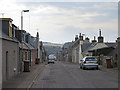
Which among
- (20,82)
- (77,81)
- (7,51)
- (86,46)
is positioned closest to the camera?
(20,82)

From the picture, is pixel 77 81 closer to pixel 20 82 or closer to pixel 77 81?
pixel 77 81

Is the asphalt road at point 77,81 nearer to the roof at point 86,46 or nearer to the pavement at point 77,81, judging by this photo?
the pavement at point 77,81

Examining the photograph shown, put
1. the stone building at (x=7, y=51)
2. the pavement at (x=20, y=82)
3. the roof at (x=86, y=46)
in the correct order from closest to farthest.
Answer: the pavement at (x=20, y=82) < the stone building at (x=7, y=51) < the roof at (x=86, y=46)

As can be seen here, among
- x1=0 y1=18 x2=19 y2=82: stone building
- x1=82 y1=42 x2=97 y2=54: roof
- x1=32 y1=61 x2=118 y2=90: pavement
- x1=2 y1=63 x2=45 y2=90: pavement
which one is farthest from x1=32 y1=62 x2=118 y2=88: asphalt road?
x1=82 y1=42 x2=97 y2=54: roof

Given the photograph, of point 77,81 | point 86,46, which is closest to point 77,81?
point 77,81

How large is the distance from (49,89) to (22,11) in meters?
13.8

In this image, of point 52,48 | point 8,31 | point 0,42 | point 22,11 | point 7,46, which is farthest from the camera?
point 52,48

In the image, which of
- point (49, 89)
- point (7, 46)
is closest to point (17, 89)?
point (49, 89)

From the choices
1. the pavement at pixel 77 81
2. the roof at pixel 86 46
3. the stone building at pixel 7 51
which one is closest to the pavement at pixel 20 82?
the pavement at pixel 77 81

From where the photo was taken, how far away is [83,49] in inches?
2726

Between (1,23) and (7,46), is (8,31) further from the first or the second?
(7,46)

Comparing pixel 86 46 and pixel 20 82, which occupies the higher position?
pixel 86 46

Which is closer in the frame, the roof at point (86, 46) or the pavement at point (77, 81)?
the pavement at point (77, 81)

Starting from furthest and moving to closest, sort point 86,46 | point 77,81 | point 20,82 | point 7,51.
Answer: point 86,46 → point 7,51 → point 77,81 → point 20,82
